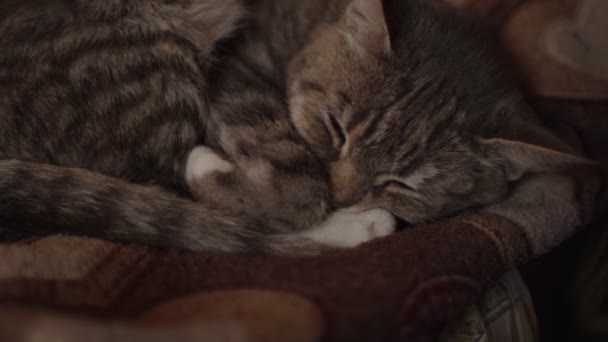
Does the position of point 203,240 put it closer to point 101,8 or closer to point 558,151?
point 101,8

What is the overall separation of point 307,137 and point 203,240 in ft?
1.33

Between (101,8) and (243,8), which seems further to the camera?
(243,8)

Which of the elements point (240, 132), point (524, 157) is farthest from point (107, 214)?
point (524, 157)

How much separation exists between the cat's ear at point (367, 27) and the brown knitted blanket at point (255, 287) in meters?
0.49

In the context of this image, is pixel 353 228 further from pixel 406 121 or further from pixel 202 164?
pixel 202 164

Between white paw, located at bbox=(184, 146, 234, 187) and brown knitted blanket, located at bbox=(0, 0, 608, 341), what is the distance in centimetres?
25

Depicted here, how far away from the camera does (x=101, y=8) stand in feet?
4.56

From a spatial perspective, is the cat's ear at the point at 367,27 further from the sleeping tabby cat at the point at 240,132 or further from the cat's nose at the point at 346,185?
the cat's nose at the point at 346,185

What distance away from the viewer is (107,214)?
1234 mm

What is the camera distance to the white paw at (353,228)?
137cm

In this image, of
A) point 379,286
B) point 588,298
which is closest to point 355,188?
point 379,286

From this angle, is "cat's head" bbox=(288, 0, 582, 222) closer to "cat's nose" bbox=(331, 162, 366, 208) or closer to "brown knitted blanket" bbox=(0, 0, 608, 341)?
"cat's nose" bbox=(331, 162, 366, 208)

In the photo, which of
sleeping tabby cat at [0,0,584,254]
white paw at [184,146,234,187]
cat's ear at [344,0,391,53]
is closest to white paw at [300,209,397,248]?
sleeping tabby cat at [0,0,584,254]

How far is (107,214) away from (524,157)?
1019mm
